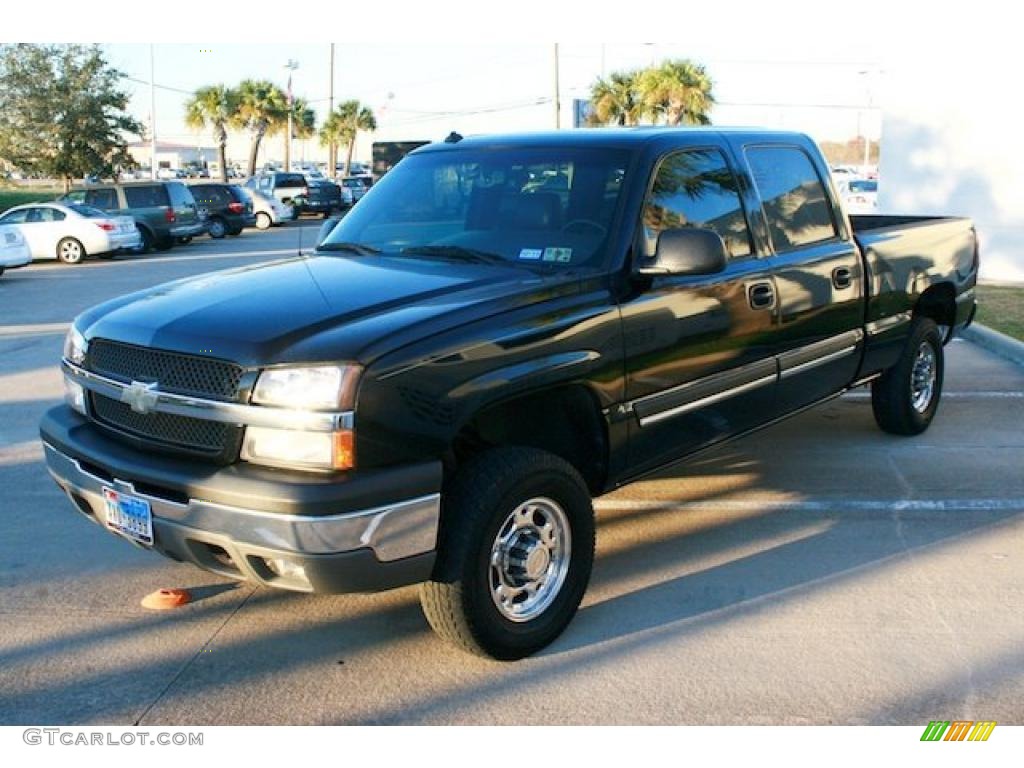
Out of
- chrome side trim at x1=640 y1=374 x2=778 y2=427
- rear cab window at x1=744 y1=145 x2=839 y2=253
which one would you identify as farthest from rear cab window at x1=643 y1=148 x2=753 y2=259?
chrome side trim at x1=640 y1=374 x2=778 y2=427

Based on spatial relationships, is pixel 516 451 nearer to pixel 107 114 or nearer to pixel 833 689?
pixel 833 689

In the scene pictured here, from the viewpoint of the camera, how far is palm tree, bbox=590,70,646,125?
4684 cm

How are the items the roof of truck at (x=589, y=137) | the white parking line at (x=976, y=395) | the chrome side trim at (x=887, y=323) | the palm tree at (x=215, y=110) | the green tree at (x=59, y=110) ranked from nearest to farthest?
the roof of truck at (x=589, y=137), the chrome side trim at (x=887, y=323), the white parking line at (x=976, y=395), the green tree at (x=59, y=110), the palm tree at (x=215, y=110)

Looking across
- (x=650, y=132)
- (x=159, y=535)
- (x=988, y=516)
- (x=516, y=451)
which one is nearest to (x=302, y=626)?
(x=159, y=535)

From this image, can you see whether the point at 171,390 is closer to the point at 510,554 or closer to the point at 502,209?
the point at 510,554

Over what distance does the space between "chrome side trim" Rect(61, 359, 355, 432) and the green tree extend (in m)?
37.6

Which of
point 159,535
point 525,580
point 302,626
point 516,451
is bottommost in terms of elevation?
point 302,626

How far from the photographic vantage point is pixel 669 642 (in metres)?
4.11

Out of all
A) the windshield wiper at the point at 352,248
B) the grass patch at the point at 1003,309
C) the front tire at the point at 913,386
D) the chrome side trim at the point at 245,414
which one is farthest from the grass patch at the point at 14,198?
the chrome side trim at the point at 245,414

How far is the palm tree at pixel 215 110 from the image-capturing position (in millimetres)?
56125

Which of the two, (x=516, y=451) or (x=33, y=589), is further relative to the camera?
(x=33, y=589)

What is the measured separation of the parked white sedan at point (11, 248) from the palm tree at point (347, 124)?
5513 cm

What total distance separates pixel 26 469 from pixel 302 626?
3.04 meters

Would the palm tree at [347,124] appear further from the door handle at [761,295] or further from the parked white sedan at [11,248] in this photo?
the door handle at [761,295]
